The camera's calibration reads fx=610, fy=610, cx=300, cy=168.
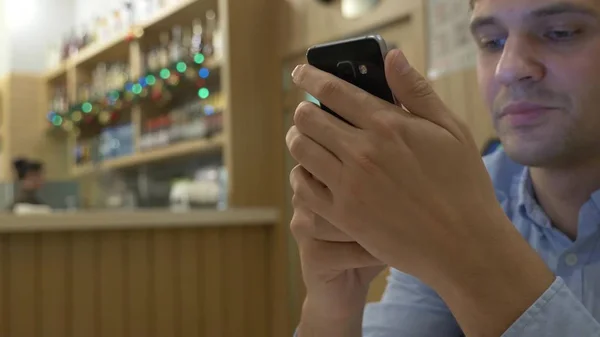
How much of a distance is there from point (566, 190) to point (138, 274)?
70.5 inches

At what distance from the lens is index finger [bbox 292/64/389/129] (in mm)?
463

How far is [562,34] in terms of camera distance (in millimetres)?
698

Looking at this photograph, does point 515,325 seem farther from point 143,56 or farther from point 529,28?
point 143,56

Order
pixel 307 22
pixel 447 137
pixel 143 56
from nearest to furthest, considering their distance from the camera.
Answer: pixel 447 137 → pixel 307 22 → pixel 143 56

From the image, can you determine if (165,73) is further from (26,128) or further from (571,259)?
(571,259)

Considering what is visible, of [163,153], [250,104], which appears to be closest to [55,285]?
[250,104]

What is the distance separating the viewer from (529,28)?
0.70 metres

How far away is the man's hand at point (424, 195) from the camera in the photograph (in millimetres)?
446

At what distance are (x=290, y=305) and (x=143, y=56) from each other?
1.73 metres

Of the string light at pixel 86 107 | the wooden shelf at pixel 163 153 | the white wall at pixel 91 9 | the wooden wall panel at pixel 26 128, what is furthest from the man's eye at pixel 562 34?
the wooden wall panel at pixel 26 128

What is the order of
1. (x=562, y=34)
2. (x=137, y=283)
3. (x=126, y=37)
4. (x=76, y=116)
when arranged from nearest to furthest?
(x=562, y=34) < (x=137, y=283) < (x=126, y=37) < (x=76, y=116)

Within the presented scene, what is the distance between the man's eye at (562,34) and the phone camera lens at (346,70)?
296 mm

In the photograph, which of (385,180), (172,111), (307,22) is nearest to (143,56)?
(172,111)

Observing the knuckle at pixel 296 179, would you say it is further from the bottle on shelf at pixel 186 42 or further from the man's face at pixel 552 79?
the bottle on shelf at pixel 186 42
